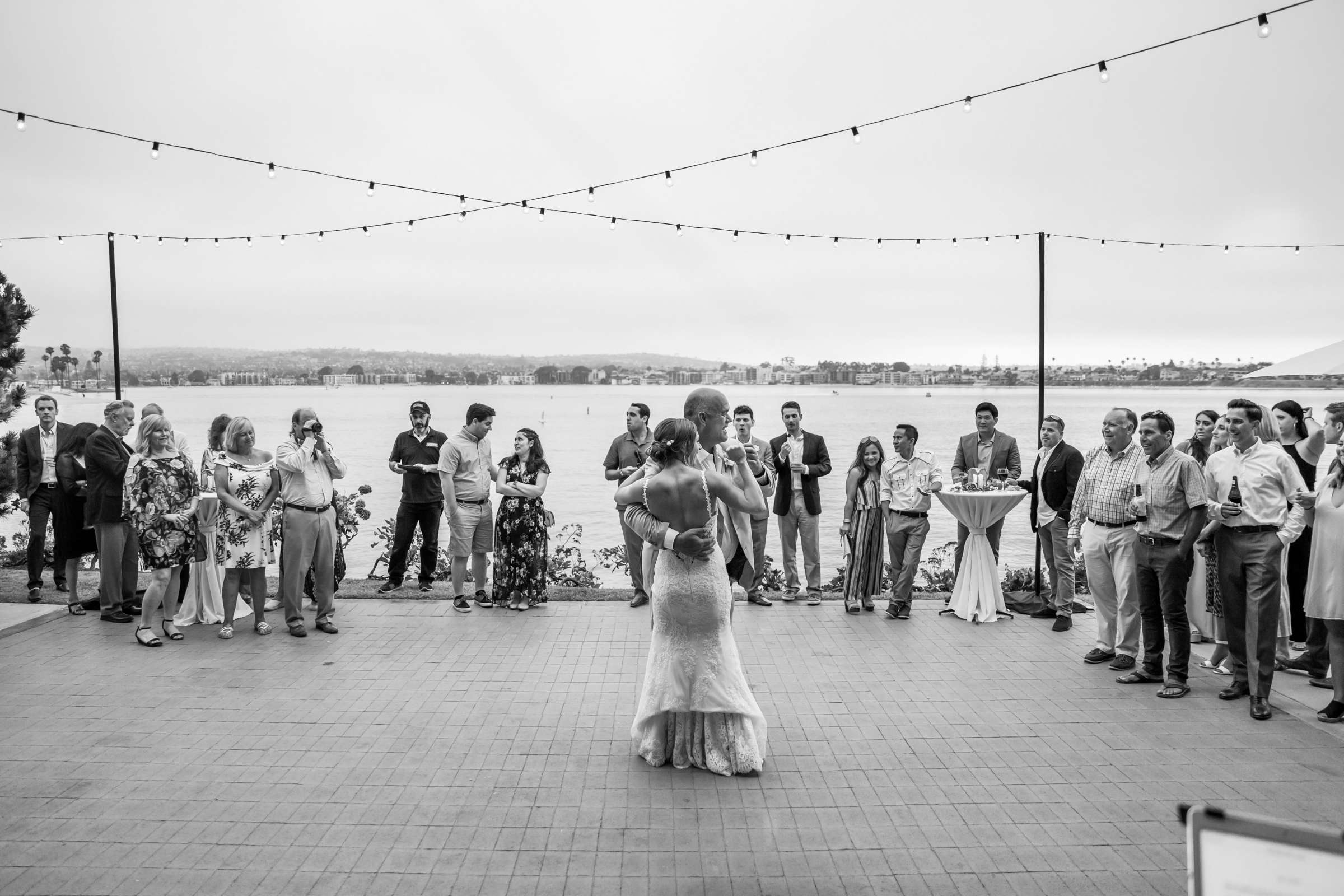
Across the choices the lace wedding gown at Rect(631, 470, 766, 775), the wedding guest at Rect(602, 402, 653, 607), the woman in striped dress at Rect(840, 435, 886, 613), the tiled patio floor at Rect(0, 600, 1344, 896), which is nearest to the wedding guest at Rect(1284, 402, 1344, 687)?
the tiled patio floor at Rect(0, 600, 1344, 896)

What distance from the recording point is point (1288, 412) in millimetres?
6785

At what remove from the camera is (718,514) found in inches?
198

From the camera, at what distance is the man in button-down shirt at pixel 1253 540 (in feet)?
Answer: 17.7

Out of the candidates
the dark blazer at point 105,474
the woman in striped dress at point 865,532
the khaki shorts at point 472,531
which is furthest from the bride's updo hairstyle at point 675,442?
the dark blazer at point 105,474

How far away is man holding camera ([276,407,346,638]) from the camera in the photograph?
7098mm

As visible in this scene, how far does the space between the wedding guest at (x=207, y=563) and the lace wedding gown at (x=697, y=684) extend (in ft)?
14.6

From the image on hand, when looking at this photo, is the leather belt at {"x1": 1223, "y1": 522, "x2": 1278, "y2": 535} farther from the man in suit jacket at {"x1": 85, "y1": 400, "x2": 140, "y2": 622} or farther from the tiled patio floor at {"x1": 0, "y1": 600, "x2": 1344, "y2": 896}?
the man in suit jacket at {"x1": 85, "y1": 400, "x2": 140, "y2": 622}

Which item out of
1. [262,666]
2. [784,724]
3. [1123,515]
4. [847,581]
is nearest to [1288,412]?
[1123,515]

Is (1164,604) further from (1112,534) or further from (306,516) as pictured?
(306,516)

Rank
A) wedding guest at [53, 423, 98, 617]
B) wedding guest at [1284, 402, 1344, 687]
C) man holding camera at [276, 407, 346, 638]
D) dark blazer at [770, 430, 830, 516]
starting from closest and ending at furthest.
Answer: wedding guest at [1284, 402, 1344, 687], man holding camera at [276, 407, 346, 638], wedding guest at [53, 423, 98, 617], dark blazer at [770, 430, 830, 516]

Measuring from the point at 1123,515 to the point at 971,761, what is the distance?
8.13 ft

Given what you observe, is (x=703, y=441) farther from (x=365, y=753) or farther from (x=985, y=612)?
→ (x=985, y=612)

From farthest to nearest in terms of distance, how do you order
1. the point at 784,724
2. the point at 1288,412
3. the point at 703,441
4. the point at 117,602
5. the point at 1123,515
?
the point at 117,602, the point at 1288,412, the point at 1123,515, the point at 784,724, the point at 703,441

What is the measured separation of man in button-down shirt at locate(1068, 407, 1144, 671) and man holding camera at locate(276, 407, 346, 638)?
19.2 feet
